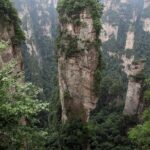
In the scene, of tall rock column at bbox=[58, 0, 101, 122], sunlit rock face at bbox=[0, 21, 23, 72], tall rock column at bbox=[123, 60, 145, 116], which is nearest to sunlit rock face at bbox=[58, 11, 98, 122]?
tall rock column at bbox=[58, 0, 101, 122]

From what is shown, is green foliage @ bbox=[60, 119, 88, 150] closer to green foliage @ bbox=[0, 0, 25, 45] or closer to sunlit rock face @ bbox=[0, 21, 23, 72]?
sunlit rock face @ bbox=[0, 21, 23, 72]

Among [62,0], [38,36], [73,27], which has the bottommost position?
[38,36]

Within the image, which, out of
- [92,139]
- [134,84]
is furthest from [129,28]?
[92,139]

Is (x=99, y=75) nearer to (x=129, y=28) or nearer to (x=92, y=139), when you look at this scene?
(x=92, y=139)

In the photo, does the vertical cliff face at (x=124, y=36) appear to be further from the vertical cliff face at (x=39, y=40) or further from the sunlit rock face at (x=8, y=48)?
the sunlit rock face at (x=8, y=48)

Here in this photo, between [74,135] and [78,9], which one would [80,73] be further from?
[78,9]

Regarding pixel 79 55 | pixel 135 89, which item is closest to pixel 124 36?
pixel 135 89
